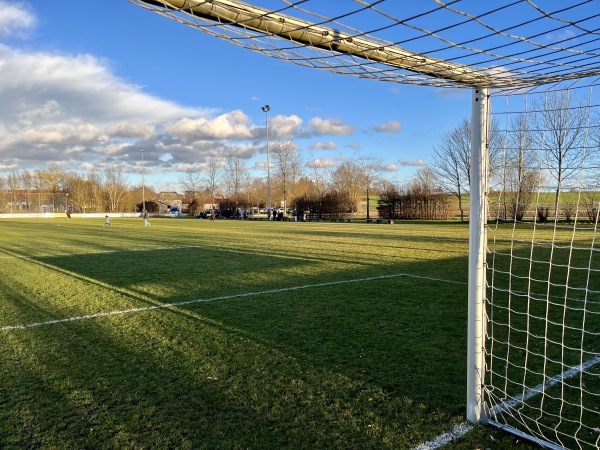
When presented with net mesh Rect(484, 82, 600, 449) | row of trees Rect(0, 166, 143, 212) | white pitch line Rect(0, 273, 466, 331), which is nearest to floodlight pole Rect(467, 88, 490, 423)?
net mesh Rect(484, 82, 600, 449)

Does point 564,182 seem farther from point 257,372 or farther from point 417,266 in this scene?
point 417,266

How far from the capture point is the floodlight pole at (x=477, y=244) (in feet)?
9.96

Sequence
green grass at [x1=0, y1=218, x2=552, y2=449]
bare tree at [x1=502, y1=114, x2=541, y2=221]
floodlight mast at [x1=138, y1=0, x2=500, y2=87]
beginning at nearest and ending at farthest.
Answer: floodlight mast at [x1=138, y1=0, x2=500, y2=87] → green grass at [x1=0, y1=218, x2=552, y2=449] → bare tree at [x1=502, y1=114, x2=541, y2=221]

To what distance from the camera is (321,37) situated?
9.41 ft

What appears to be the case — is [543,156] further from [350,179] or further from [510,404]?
[350,179]

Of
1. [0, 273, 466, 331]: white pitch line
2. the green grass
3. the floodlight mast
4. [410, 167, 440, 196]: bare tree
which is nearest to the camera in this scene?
the floodlight mast

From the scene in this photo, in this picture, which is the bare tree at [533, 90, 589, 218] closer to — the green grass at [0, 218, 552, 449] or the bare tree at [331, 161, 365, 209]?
the green grass at [0, 218, 552, 449]

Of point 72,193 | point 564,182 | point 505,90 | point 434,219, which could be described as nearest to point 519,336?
point 564,182

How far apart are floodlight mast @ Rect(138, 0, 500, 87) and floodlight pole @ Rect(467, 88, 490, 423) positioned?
0.22 m

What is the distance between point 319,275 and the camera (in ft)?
31.4

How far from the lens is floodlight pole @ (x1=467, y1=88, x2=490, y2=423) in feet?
9.96

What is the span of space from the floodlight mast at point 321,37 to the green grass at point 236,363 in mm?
2433

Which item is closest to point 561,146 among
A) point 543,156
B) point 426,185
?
point 543,156

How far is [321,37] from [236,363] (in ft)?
10.1
